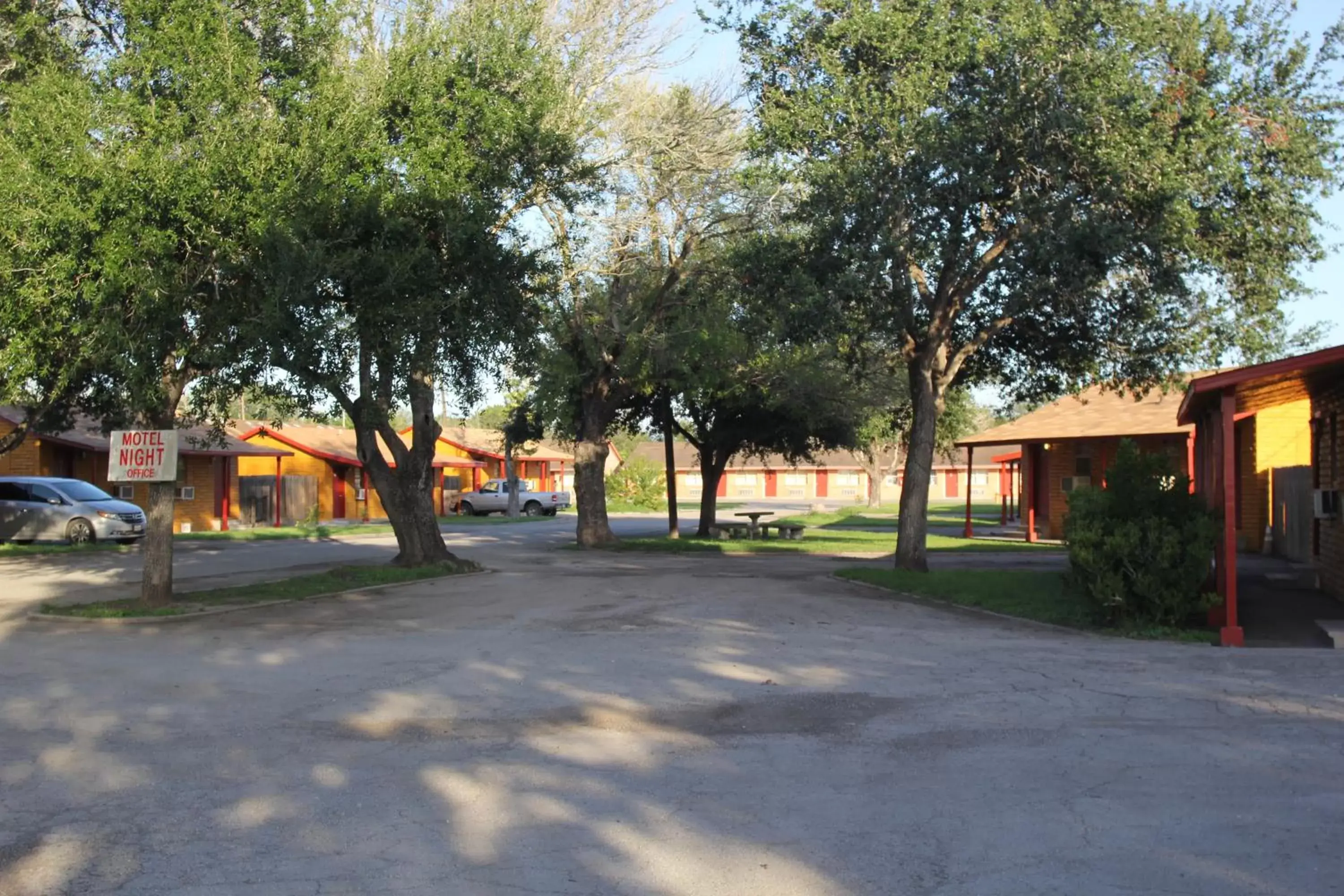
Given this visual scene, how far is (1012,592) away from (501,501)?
141 feet

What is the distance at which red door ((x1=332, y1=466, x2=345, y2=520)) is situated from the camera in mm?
51344

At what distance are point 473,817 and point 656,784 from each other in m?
1.25

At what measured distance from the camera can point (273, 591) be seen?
18.5 metres

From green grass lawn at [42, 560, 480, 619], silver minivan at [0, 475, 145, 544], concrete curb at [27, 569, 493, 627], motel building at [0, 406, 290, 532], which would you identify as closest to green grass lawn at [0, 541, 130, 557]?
silver minivan at [0, 475, 145, 544]

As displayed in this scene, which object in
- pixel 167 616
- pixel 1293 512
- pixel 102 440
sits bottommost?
pixel 167 616

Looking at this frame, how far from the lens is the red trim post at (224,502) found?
41.6m

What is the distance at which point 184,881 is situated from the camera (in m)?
5.66

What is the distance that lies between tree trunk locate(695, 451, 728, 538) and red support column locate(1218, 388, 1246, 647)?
24530 millimetres

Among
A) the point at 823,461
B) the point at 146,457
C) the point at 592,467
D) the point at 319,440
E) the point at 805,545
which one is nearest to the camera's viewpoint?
the point at 146,457

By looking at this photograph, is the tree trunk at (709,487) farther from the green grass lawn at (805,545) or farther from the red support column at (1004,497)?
the red support column at (1004,497)

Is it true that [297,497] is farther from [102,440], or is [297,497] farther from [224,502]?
[102,440]

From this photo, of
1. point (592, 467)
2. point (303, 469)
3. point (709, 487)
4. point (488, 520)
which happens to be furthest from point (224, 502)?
point (709, 487)

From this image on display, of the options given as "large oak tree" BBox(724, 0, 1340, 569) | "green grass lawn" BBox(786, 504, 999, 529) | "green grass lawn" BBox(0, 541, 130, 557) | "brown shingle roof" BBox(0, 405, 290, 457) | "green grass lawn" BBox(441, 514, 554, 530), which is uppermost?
"large oak tree" BBox(724, 0, 1340, 569)

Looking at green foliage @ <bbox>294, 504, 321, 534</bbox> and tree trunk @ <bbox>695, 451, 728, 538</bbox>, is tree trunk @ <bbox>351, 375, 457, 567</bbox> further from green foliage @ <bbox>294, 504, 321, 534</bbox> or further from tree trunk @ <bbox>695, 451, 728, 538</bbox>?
green foliage @ <bbox>294, 504, 321, 534</bbox>
